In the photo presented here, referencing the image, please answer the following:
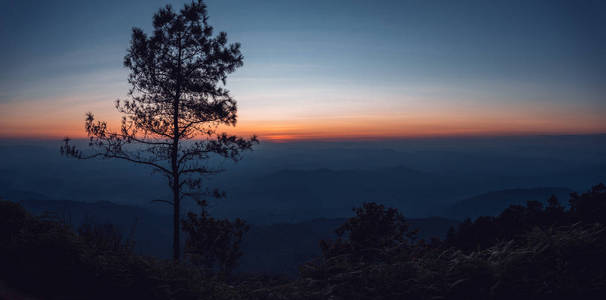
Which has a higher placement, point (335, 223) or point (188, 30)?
point (188, 30)

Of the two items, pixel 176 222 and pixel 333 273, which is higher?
pixel 333 273

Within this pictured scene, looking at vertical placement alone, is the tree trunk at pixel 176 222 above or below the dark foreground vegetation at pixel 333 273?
below

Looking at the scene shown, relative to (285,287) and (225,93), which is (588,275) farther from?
(225,93)

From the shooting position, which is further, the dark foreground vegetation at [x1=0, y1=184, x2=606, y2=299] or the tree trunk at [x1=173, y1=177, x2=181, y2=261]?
the tree trunk at [x1=173, y1=177, x2=181, y2=261]

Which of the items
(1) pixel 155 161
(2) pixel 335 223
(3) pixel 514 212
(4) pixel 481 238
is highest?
(1) pixel 155 161

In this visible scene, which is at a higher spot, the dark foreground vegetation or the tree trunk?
the dark foreground vegetation

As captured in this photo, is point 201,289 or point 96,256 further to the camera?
point 96,256

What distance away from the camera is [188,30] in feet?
32.5

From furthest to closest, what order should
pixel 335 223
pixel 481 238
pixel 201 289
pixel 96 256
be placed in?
1. pixel 335 223
2. pixel 481 238
3. pixel 96 256
4. pixel 201 289

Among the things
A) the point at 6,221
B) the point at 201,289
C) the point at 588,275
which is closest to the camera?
the point at 588,275

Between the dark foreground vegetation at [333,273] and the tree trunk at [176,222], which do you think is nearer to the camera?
the dark foreground vegetation at [333,273]

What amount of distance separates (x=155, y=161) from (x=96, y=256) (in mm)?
7291

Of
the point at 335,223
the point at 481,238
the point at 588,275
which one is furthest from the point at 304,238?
the point at 588,275

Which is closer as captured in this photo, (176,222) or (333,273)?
(333,273)
